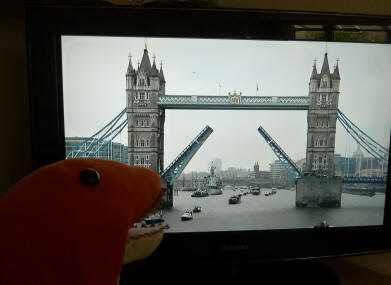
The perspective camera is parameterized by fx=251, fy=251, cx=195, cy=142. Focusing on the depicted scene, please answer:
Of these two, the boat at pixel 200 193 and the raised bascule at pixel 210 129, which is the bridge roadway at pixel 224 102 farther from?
the boat at pixel 200 193

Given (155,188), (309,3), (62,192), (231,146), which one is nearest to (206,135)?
(231,146)

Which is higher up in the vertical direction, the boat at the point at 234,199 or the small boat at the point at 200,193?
the small boat at the point at 200,193

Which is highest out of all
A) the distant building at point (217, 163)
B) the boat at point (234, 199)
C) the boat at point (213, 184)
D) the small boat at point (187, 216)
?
the distant building at point (217, 163)

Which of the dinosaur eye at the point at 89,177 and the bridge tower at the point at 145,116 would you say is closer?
the dinosaur eye at the point at 89,177

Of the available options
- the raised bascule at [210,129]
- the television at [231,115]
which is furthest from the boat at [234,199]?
the raised bascule at [210,129]

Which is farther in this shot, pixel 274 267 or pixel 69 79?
pixel 274 267

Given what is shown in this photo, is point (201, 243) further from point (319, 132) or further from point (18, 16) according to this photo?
point (18, 16)

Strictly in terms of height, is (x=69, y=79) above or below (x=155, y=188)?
above

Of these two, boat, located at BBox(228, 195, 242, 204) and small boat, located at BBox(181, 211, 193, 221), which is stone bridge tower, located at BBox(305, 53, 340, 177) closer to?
boat, located at BBox(228, 195, 242, 204)
